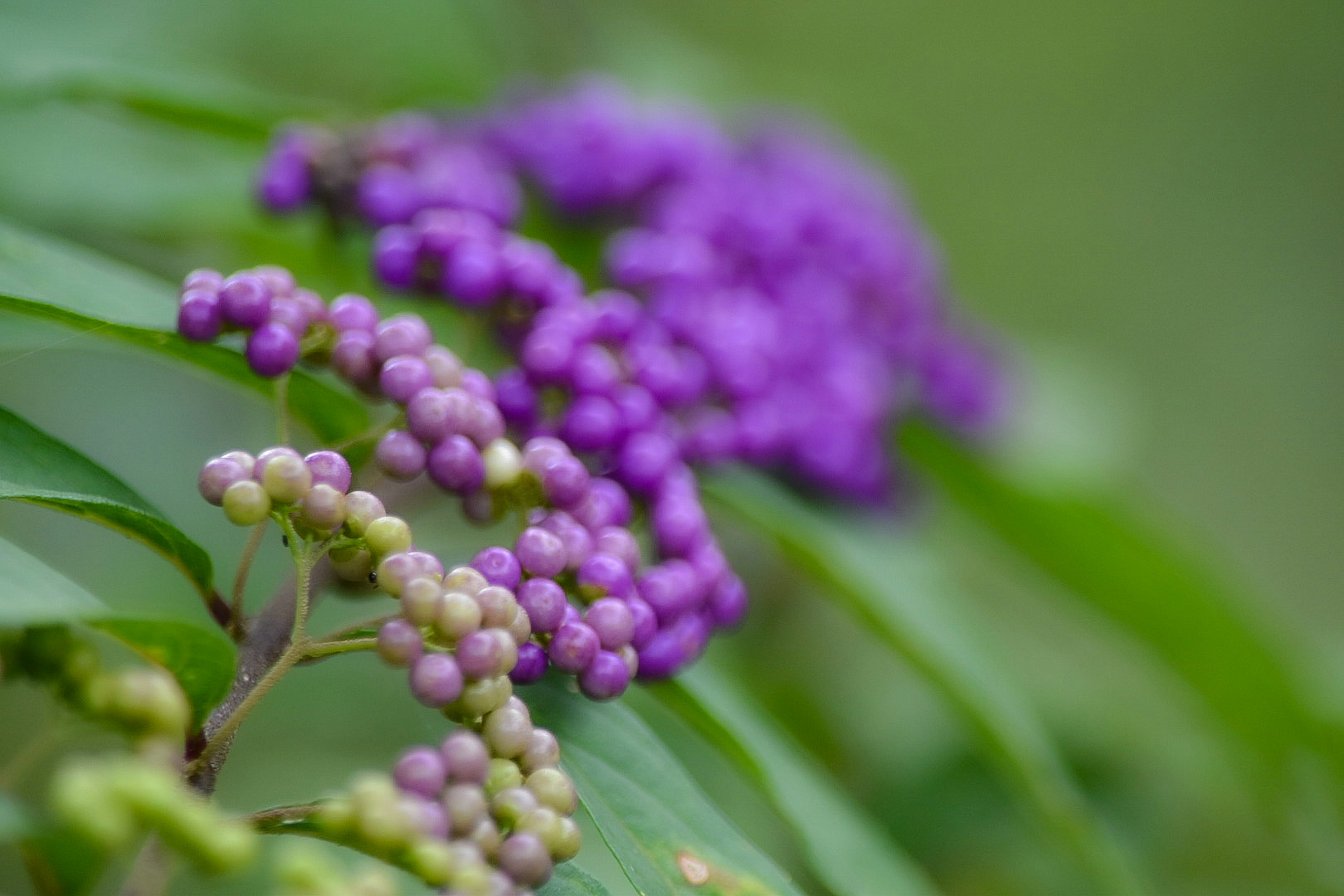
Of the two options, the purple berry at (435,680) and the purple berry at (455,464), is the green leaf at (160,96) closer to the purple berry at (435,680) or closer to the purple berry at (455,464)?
the purple berry at (455,464)

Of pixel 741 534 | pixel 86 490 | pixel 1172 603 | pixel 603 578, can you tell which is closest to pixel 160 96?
pixel 86 490

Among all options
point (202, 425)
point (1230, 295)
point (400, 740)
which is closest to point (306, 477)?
point (400, 740)

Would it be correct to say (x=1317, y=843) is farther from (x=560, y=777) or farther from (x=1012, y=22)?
(x=1012, y=22)

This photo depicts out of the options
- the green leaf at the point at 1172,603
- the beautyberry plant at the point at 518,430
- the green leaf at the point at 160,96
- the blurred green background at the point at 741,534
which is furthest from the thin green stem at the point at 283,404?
the green leaf at the point at 1172,603

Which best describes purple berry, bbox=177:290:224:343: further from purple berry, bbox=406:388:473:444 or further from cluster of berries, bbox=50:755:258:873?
cluster of berries, bbox=50:755:258:873

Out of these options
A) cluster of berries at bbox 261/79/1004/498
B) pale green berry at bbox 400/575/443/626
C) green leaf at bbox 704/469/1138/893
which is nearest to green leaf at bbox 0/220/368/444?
cluster of berries at bbox 261/79/1004/498

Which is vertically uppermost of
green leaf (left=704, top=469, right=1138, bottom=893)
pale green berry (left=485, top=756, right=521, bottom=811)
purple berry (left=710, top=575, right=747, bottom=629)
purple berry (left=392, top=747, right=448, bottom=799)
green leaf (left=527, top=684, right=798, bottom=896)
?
purple berry (left=392, top=747, right=448, bottom=799)

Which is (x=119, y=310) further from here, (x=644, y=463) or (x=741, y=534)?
(x=741, y=534)
